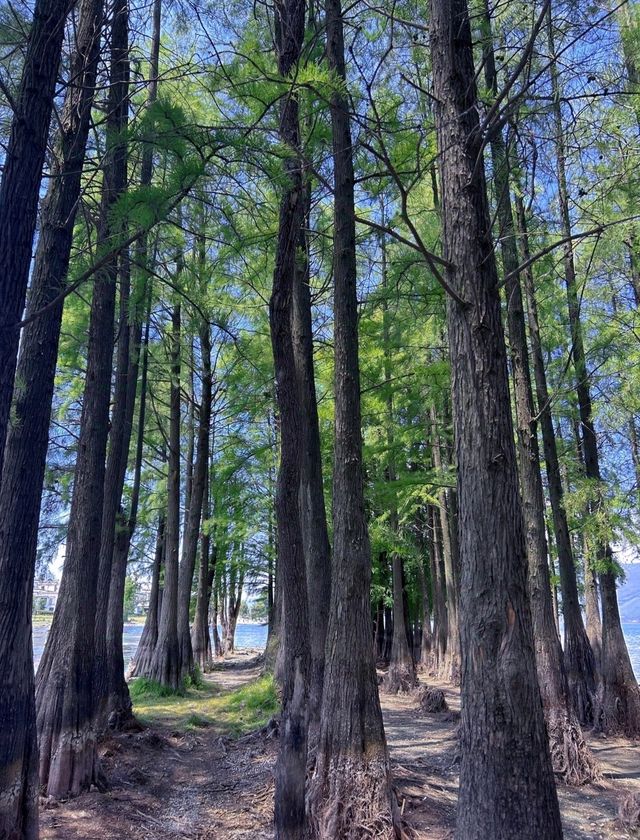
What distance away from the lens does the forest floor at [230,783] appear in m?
5.37

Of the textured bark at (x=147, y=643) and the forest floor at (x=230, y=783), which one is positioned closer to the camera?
the forest floor at (x=230, y=783)

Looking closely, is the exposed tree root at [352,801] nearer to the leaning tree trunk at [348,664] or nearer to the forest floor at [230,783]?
the leaning tree trunk at [348,664]

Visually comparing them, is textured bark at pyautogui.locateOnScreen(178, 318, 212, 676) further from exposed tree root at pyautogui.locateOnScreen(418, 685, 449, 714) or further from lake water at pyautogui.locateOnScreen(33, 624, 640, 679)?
exposed tree root at pyautogui.locateOnScreen(418, 685, 449, 714)

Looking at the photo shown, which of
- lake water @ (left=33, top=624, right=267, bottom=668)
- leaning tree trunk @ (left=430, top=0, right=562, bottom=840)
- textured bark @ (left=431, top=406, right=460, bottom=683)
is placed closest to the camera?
leaning tree trunk @ (left=430, top=0, right=562, bottom=840)

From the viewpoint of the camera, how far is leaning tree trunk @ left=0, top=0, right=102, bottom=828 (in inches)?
150

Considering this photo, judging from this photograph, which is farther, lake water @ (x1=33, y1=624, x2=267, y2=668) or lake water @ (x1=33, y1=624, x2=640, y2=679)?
lake water @ (x1=33, y1=624, x2=640, y2=679)

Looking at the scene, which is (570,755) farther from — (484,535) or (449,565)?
(449,565)

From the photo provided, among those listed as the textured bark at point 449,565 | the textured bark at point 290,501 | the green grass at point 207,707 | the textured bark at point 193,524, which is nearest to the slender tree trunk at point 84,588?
the textured bark at point 290,501

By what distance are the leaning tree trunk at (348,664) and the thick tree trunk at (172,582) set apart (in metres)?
7.12

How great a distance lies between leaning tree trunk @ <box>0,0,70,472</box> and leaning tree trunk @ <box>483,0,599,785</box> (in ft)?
16.0

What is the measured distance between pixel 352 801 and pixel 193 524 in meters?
10.1

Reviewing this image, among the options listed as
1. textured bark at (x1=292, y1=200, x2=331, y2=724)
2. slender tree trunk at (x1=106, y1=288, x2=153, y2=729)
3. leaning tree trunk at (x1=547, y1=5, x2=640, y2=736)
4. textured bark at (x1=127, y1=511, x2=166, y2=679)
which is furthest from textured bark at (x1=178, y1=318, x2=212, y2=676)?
leaning tree trunk at (x1=547, y1=5, x2=640, y2=736)

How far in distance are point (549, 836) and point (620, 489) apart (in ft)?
32.2

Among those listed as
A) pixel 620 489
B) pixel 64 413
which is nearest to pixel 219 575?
pixel 64 413
